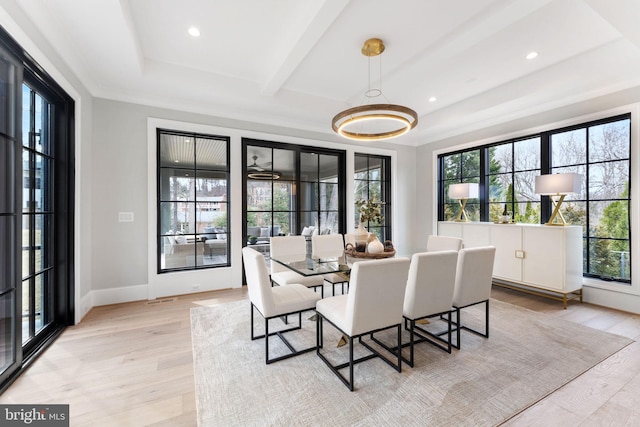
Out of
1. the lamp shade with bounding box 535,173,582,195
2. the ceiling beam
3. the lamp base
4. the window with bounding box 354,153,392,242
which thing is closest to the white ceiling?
the ceiling beam

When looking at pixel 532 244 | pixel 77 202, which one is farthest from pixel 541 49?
pixel 77 202

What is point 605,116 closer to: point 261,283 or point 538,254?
point 538,254

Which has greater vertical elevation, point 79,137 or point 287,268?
point 79,137

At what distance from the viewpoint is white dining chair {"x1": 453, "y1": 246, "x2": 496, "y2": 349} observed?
2410mm

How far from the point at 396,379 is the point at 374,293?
67 centimetres

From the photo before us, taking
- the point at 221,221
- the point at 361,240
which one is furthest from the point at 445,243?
Result: the point at 221,221

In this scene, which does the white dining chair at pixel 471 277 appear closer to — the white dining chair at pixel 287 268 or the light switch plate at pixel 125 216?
the white dining chair at pixel 287 268

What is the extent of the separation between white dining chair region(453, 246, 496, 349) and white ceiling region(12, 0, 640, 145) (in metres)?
1.98

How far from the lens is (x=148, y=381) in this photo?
1.98 m

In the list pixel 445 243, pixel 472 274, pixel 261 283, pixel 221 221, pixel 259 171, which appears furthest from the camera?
pixel 259 171

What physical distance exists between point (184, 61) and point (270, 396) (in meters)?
3.49

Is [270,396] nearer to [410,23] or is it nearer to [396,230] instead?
[410,23]

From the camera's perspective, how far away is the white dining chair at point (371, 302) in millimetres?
1833

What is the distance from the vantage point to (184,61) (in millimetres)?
3242
